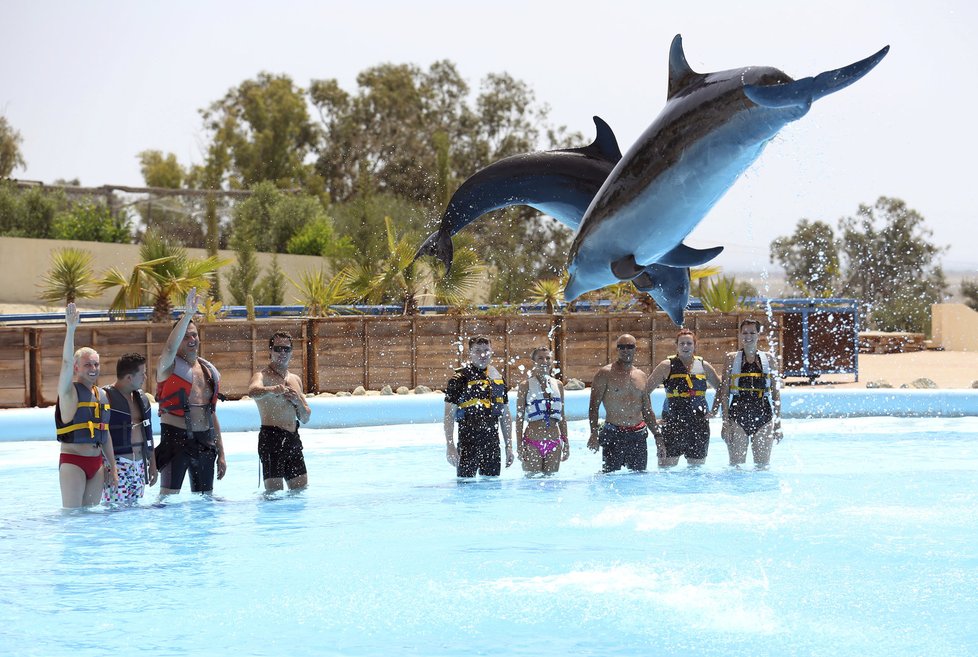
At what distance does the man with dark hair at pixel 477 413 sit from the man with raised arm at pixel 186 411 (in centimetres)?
175

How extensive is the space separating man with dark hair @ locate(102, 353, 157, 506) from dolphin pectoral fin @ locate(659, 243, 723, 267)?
4183 mm

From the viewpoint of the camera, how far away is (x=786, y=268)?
2218 inches

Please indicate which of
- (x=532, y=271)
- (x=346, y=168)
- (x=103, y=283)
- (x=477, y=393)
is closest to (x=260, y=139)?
(x=346, y=168)

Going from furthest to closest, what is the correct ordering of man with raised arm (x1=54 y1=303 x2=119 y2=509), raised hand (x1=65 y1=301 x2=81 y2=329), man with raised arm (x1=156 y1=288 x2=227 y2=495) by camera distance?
man with raised arm (x1=156 y1=288 x2=227 y2=495) < man with raised arm (x1=54 y1=303 x2=119 y2=509) < raised hand (x1=65 y1=301 x2=81 y2=329)

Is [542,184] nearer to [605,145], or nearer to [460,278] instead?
[605,145]

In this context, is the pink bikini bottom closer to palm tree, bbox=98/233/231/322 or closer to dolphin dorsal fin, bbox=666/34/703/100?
dolphin dorsal fin, bbox=666/34/703/100

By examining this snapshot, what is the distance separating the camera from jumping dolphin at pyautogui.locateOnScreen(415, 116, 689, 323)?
20.1ft

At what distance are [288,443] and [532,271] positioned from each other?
31.0m

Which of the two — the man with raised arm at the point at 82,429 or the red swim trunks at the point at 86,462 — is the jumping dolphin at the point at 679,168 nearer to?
the man with raised arm at the point at 82,429

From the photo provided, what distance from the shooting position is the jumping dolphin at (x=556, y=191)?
6125mm

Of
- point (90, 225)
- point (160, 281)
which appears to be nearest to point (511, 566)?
point (160, 281)

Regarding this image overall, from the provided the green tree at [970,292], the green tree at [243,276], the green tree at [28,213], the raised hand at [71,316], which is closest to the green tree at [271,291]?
the green tree at [243,276]

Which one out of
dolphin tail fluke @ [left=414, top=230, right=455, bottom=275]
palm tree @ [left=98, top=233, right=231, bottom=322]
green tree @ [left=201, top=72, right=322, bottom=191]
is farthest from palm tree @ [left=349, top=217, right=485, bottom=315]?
green tree @ [left=201, top=72, right=322, bottom=191]

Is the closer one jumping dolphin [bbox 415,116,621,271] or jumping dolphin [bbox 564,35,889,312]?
jumping dolphin [bbox 564,35,889,312]
